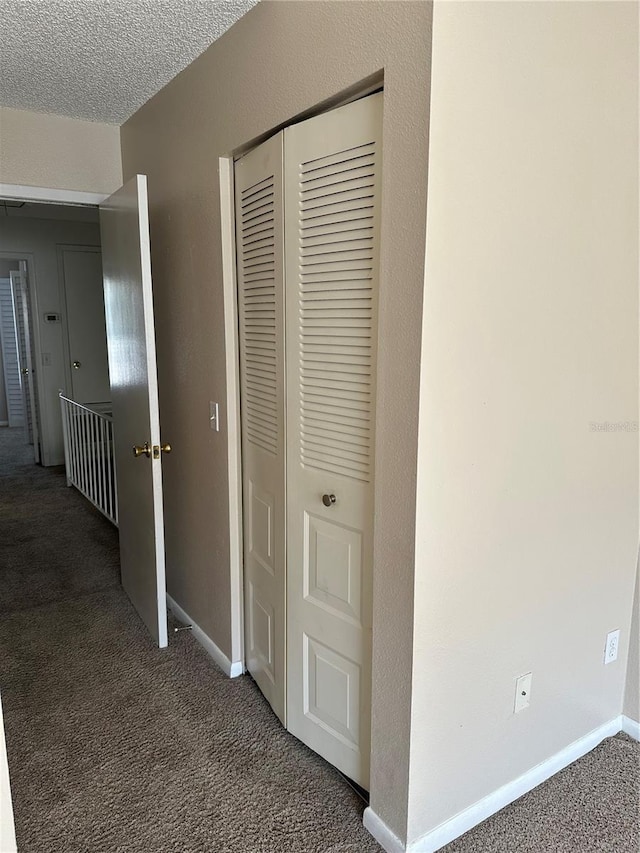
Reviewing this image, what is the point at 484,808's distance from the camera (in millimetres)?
1768

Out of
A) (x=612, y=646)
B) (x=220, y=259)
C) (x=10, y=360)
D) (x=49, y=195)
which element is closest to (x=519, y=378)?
(x=612, y=646)

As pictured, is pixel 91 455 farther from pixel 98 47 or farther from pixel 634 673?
pixel 634 673

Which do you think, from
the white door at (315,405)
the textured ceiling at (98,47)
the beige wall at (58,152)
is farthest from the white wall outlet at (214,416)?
the beige wall at (58,152)

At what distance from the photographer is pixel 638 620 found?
209 cm

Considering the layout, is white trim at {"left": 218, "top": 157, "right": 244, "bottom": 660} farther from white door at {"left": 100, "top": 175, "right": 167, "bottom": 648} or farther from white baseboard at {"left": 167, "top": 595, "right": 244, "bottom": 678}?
white door at {"left": 100, "top": 175, "right": 167, "bottom": 648}

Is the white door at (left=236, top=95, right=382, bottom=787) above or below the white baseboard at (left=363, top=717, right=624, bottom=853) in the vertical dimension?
above

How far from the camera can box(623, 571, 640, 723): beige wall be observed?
82.4 inches

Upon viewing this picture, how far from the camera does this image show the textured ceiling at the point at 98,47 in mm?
1880

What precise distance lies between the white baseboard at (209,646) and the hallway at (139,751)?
4 cm

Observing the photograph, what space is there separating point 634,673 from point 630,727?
199 mm

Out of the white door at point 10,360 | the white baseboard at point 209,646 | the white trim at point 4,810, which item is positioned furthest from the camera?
the white door at point 10,360

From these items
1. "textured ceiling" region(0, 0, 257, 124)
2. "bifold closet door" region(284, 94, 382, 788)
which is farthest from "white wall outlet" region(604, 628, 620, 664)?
"textured ceiling" region(0, 0, 257, 124)

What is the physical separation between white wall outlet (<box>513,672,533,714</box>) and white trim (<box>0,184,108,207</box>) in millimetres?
2811

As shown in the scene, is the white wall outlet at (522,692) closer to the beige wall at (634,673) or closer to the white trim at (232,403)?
the beige wall at (634,673)
